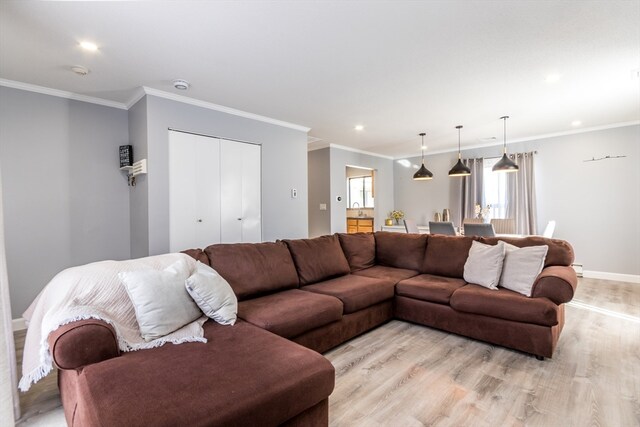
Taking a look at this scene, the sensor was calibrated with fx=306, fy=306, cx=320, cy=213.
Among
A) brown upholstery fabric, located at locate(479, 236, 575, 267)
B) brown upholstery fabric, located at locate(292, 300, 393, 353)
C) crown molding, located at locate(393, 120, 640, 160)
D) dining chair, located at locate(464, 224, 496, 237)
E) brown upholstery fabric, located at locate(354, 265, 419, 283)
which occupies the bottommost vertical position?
brown upholstery fabric, located at locate(292, 300, 393, 353)

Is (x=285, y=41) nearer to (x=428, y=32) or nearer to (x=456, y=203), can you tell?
(x=428, y=32)

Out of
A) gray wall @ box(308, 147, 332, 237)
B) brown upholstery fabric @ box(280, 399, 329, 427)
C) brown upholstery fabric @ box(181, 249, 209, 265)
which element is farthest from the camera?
gray wall @ box(308, 147, 332, 237)

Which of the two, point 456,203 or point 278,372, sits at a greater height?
point 456,203

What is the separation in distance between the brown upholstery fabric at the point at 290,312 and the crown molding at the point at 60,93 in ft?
10.2

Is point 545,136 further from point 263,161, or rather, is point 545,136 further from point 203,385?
point 203,385

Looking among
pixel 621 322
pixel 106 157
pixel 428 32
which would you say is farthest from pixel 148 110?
pixel 621 322

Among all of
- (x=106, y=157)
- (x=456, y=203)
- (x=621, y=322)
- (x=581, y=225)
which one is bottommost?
(x=621, y=322)

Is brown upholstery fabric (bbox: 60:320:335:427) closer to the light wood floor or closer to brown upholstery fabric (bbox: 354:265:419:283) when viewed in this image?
the light wood floor

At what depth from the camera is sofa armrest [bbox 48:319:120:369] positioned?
4.78 feet

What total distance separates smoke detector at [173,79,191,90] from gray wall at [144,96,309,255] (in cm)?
36

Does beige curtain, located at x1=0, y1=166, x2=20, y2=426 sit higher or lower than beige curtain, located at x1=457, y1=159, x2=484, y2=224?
lower

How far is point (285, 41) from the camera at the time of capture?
2438 mm

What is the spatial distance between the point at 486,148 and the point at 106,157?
22.0 ft

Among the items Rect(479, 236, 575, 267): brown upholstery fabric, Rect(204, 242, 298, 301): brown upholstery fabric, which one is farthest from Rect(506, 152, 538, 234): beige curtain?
Rect(204, 242, 298, 301): brown upholstery fabric
